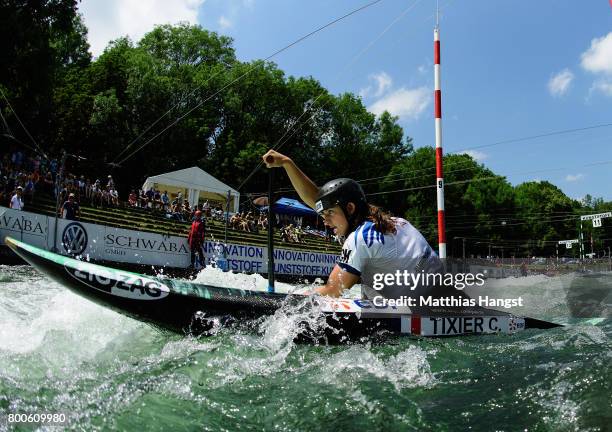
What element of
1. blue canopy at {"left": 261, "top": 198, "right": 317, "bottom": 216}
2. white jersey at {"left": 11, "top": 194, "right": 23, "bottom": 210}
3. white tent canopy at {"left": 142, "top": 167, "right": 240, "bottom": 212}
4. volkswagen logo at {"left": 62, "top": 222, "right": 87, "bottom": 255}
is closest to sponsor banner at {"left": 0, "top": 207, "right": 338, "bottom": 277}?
volkswagen logo at {"left": 62, "top": 222, "right": 87, "bottom": 255}

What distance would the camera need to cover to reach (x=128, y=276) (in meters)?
3.54

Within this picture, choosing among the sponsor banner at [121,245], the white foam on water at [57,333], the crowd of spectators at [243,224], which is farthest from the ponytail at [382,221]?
the crowd of spectators at [243,224]

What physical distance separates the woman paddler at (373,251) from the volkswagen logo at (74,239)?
11795 mm

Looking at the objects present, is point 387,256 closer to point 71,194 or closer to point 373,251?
point 373,251

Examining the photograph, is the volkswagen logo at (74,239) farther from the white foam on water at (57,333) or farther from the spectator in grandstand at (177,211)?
the white foam on water at (57,333)

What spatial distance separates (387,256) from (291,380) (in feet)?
3.68

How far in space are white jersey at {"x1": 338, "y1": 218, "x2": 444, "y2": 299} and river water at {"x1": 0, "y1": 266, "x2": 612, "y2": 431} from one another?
0.46 meters

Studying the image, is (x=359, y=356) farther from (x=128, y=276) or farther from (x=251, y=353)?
(x=128, y=276)

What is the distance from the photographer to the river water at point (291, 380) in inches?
84.8

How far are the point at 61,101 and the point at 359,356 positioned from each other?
3673cm

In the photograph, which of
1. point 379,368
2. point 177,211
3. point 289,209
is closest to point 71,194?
point 177,211

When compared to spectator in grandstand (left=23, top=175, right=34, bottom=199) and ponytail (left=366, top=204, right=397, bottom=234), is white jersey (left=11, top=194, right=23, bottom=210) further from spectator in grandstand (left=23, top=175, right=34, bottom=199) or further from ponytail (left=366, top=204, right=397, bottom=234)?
ponytail (left=366, top=204, right=397, bottom=234)

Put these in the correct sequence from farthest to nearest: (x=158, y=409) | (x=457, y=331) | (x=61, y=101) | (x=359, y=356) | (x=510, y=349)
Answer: (x=61, y=101) → (x=457, y=331) → (x=510, y=349) → (x=359, y=356) → (x=158, y=409)

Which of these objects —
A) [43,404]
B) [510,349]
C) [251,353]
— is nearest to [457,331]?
[510,349]
